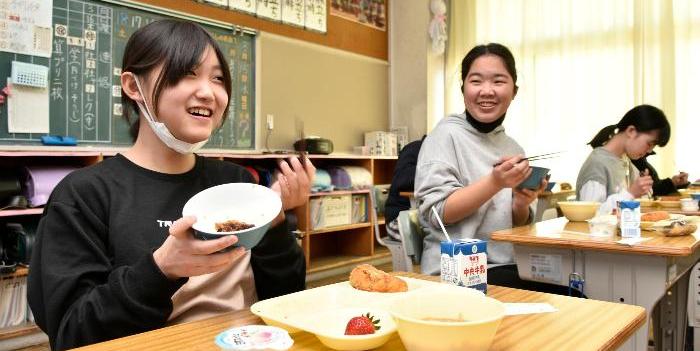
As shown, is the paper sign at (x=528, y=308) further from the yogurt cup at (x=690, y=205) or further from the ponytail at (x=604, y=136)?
the ponytail at (x=604, y=136)

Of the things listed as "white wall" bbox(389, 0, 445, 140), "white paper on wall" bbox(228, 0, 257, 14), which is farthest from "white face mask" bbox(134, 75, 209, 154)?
"white wall" bbox(389, 0, 445, 140)

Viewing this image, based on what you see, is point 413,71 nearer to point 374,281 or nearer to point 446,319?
point 374,281

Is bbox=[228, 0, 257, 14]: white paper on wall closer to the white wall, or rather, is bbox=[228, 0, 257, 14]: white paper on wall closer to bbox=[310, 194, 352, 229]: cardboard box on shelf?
bbox=[310, 194, 352, 229]: cardboard box on shelf

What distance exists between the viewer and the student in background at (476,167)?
1852 mm

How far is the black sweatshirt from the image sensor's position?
3.04 feet

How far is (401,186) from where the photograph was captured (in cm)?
304

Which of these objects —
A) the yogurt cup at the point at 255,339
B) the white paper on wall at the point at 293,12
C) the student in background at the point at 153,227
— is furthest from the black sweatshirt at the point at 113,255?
the white paper on wall at the point at 293,12

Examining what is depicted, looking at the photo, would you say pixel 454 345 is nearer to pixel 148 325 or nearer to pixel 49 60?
pixel 148 325

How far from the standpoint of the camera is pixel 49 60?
341 cm

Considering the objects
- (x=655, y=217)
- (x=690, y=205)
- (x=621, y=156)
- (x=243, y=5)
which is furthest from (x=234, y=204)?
(x=243, y=5)

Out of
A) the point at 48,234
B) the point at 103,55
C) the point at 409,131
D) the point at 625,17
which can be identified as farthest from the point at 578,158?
the point at 48,234

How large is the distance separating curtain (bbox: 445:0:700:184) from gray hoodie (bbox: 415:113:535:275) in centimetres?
324

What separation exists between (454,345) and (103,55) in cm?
368

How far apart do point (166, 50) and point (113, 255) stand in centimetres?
44
